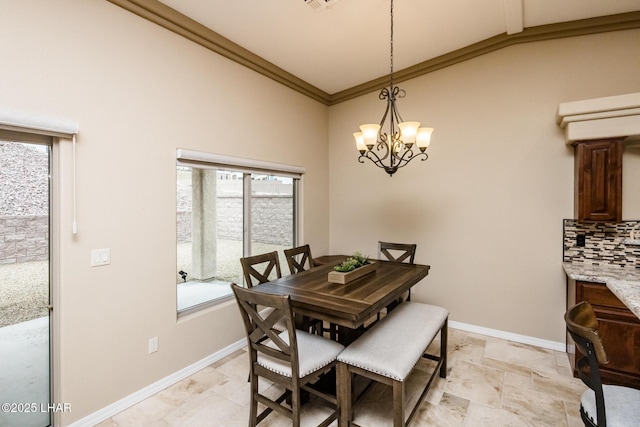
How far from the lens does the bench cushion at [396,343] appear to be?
71.2 inches

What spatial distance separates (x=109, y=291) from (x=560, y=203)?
4.29m

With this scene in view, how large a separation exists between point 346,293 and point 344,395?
0.65 m

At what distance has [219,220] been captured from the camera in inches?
129

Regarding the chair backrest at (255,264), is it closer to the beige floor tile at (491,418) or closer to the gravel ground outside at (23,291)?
the gravel ground outside at (23,291)

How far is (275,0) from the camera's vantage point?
2553 mm

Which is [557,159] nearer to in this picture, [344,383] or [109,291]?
[344,383]

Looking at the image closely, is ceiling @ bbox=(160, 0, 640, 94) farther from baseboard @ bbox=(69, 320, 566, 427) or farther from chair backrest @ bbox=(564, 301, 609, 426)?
baseboard @ bbox=(69, 320, 566, 427)

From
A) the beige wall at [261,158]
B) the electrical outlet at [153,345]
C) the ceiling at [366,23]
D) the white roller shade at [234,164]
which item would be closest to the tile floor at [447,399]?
the beige wall at [261,158]

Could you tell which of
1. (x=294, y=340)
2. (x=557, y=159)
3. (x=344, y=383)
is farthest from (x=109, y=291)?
(x=557, y=159)

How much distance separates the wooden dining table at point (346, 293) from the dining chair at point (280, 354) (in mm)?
236

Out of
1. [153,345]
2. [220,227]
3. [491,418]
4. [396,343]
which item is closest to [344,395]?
[396,343]

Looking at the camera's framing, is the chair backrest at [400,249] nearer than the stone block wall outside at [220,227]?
No

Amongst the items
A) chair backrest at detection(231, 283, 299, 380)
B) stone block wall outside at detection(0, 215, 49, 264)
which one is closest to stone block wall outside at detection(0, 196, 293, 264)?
stone block wall outside at detection(0, 215, 49, 264)

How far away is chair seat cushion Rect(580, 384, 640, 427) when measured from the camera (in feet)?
4.09
